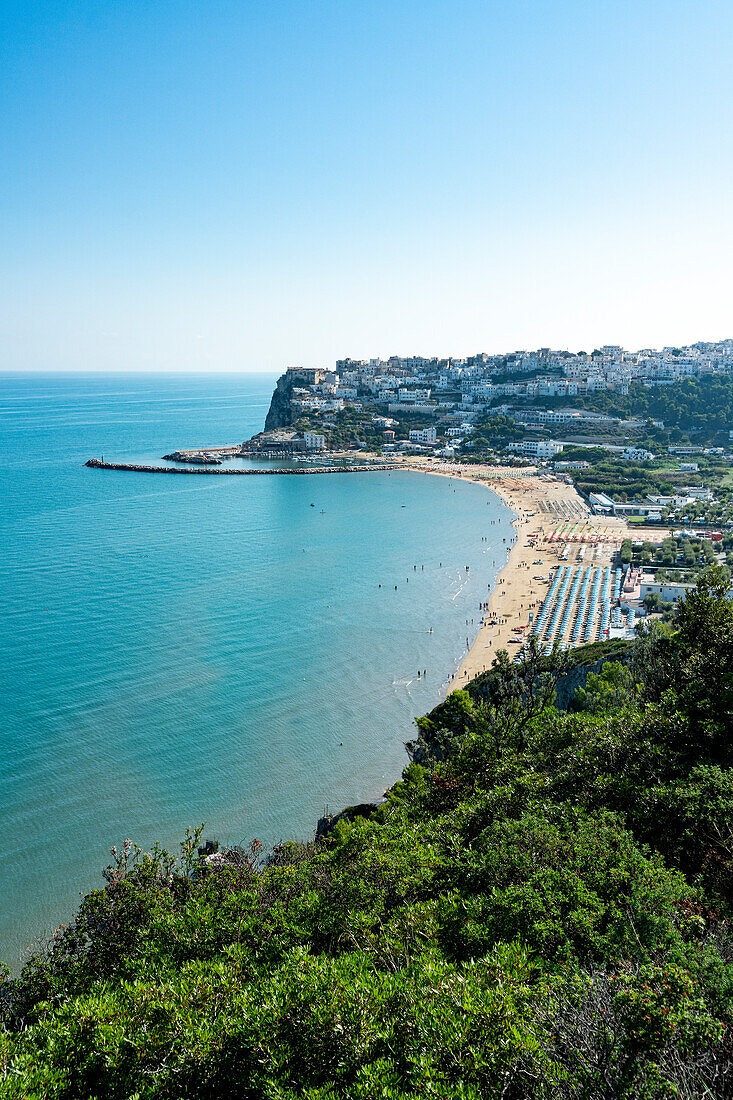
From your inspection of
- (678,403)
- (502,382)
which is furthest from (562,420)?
(502,382)

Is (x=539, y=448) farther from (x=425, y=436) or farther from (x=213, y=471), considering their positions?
(x=213, y=471)

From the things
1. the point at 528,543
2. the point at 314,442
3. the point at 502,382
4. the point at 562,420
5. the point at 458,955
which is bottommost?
the point at 528,543

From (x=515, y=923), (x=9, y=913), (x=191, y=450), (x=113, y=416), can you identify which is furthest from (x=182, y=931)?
(x=113, y=416)

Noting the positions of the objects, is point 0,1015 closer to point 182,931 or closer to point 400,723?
point 182,931

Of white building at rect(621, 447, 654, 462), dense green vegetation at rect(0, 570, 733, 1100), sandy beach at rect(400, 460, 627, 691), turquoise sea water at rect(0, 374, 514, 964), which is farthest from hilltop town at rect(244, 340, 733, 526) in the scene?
dense green vegetation at rect(0, 570, 733, 1100)

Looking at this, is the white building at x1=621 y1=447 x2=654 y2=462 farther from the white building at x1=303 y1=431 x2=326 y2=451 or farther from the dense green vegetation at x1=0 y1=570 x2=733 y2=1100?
the dense green vegetation at x1=0 y1=570 x2=733 y2=1100
